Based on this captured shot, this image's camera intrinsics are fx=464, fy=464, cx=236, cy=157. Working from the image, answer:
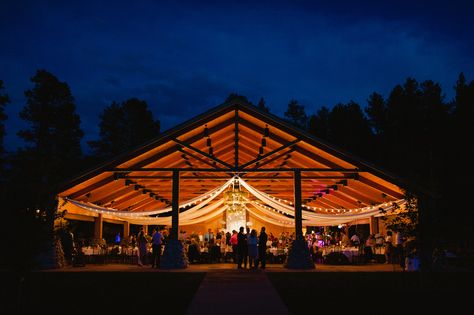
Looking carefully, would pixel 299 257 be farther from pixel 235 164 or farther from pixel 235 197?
pixel 235 197

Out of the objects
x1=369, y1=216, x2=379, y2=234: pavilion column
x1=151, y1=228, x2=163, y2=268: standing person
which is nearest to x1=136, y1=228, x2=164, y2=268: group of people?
x1=151, y1=228, x2=163, y2=268: standing person

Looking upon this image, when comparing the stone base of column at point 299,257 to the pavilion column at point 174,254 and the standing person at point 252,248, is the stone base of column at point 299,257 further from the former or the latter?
the pavilion column at point 174,254

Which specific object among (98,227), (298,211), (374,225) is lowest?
(98,227)

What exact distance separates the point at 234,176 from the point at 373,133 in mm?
23313

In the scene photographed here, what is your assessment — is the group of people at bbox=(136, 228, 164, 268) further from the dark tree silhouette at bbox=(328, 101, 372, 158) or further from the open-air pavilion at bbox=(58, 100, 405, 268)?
the dark tree silhouette at bbox=(328, 101, 372, 158)

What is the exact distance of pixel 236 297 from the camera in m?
7.93

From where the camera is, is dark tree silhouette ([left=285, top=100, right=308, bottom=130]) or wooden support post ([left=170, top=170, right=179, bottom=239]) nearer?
wooden support post ([left=170, top=170, right=179, bottom=239])

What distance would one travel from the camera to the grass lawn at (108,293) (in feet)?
22.9

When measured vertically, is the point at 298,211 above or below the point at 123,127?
below

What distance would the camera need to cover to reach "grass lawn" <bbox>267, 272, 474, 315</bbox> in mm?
6977

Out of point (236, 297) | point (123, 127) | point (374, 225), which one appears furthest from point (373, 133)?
point (236, 297)

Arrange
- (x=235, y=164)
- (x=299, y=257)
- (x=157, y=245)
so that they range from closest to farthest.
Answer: (x=299, y=257) < (x=157, y=245) < (x=235, y=164)

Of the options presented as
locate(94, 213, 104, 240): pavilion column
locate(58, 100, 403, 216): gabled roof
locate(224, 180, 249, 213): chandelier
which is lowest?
locate(94, 213, 104, 240): pavilion column

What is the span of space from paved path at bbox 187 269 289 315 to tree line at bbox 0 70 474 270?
2.84 m
